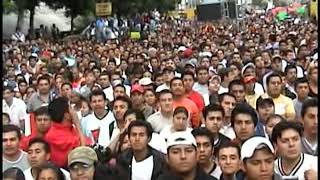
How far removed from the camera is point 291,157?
17.1ft

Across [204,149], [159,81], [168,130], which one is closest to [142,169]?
[204,149]

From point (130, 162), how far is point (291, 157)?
1360mm

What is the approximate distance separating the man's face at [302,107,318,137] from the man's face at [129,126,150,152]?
1.24 m

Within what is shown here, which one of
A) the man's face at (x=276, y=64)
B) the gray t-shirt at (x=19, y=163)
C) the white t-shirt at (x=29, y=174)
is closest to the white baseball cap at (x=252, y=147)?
the white t-shirt at (x=29, y=174)

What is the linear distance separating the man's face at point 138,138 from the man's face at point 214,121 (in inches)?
29.2

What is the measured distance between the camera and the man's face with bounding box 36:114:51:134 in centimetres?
695

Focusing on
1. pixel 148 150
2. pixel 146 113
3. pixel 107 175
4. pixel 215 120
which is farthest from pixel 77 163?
pixel 146 113

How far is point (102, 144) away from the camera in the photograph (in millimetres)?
7297

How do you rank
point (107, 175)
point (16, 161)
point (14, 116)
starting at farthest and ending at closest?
point (14, 116) → point (16, 161) → point (107, 175)

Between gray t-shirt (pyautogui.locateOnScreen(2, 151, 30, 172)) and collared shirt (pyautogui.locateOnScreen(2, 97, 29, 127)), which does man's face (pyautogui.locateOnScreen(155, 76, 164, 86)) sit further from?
gray t-shirt (pyautogui.locateOnScreen(2, 151, 30, 172))

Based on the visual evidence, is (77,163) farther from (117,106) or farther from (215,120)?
(117,106)

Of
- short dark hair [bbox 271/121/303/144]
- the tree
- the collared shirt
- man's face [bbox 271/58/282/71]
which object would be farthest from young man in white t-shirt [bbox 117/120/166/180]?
the tree

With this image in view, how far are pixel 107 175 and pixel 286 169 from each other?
1304 millimetres

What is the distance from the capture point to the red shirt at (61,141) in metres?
6.67
